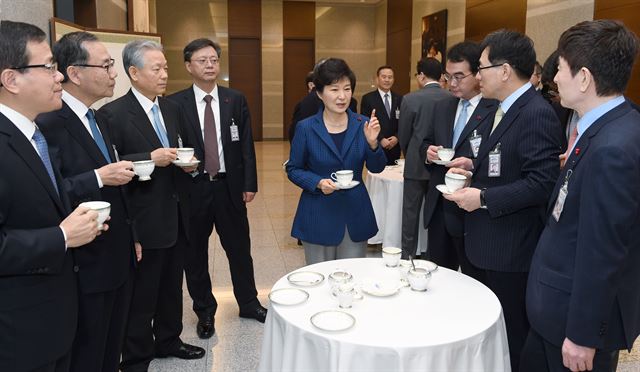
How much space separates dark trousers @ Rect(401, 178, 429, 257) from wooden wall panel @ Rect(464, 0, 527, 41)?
3.76 metres

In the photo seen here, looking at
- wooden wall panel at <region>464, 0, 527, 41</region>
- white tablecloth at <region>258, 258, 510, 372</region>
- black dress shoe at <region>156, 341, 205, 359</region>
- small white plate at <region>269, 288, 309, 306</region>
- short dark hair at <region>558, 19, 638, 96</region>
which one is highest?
wooden wall panel at <region>464, 0, 527, 41</region>

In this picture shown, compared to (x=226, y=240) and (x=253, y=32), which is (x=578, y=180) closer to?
(x=226, y=240)

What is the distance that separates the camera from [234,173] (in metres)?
3.56

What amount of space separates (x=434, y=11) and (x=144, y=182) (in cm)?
958

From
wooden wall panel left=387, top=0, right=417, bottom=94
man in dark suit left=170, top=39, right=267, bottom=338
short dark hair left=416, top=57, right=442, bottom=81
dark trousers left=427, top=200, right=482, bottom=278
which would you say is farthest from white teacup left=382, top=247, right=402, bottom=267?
wooden wall panel left=387, top=0, right=417, bottom=94

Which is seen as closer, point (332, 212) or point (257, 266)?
point (332, 212)

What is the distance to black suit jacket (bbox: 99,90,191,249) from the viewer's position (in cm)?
276

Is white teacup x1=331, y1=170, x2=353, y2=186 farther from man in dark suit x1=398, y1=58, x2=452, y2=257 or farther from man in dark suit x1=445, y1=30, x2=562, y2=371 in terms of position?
man in dark suit x1=398, y1=58, x2=452, y2=257

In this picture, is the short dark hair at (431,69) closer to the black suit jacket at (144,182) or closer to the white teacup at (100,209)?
the black suit jacket at (144,182)

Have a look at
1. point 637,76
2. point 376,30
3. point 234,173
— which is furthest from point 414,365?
point 376,30

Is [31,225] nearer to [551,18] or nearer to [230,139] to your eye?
[230,139]

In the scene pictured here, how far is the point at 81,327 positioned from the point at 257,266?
2764 mm

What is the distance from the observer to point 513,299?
2430 millimetres

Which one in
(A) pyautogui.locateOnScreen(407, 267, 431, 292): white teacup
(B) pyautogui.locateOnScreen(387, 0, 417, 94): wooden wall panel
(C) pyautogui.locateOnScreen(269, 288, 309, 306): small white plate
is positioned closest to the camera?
(C) pyautogui.locateOnScreen(269, 288, 309, 306): small white plate
